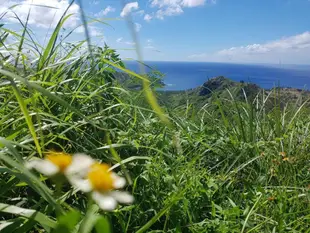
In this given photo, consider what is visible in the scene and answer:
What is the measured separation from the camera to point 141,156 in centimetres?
155

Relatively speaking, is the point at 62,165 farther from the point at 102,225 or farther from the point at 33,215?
the point at 33,215

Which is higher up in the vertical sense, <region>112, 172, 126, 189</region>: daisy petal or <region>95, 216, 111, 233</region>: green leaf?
<region>95, 216, 111, 233</region>: green leaf

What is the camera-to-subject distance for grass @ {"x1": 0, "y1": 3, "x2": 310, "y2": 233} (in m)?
1.27

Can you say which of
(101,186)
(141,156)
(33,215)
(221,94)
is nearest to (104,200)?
(101,186)

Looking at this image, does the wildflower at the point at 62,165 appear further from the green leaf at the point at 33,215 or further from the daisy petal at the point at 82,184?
the green leaf at the point at 33,215

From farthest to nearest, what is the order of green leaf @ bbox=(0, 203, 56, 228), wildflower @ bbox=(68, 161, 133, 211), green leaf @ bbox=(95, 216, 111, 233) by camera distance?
green leaf @ bbox=(0, 203, 56, 228)
wildflower @ bbox=(68, 161, 133, 211)
green leaf @ bbox=(95, 216, 111, 233)

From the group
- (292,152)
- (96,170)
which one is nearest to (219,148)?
(292,152)

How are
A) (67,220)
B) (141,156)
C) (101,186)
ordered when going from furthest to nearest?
(141,156) < (101,186) < (67,220)

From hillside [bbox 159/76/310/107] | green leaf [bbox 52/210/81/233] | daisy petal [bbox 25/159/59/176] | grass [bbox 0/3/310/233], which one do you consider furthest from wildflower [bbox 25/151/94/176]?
hillside [bbox 159/76/310/107]

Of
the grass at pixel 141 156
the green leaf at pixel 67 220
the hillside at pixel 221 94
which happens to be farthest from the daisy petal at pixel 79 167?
the hillside at pixel 221 94

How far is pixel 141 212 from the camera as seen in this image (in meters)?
1.35

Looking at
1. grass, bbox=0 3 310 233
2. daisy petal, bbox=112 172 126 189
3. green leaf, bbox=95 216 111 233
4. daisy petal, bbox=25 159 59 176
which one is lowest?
grass, bbox=0 3 310 233

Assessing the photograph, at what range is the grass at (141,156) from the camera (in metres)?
1.27

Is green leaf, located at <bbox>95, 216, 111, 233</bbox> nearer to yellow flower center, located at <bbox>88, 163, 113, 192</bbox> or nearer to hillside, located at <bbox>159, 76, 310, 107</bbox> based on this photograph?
yellow flower center, located at <bbox>88, 163, 113, 192</bbox>
